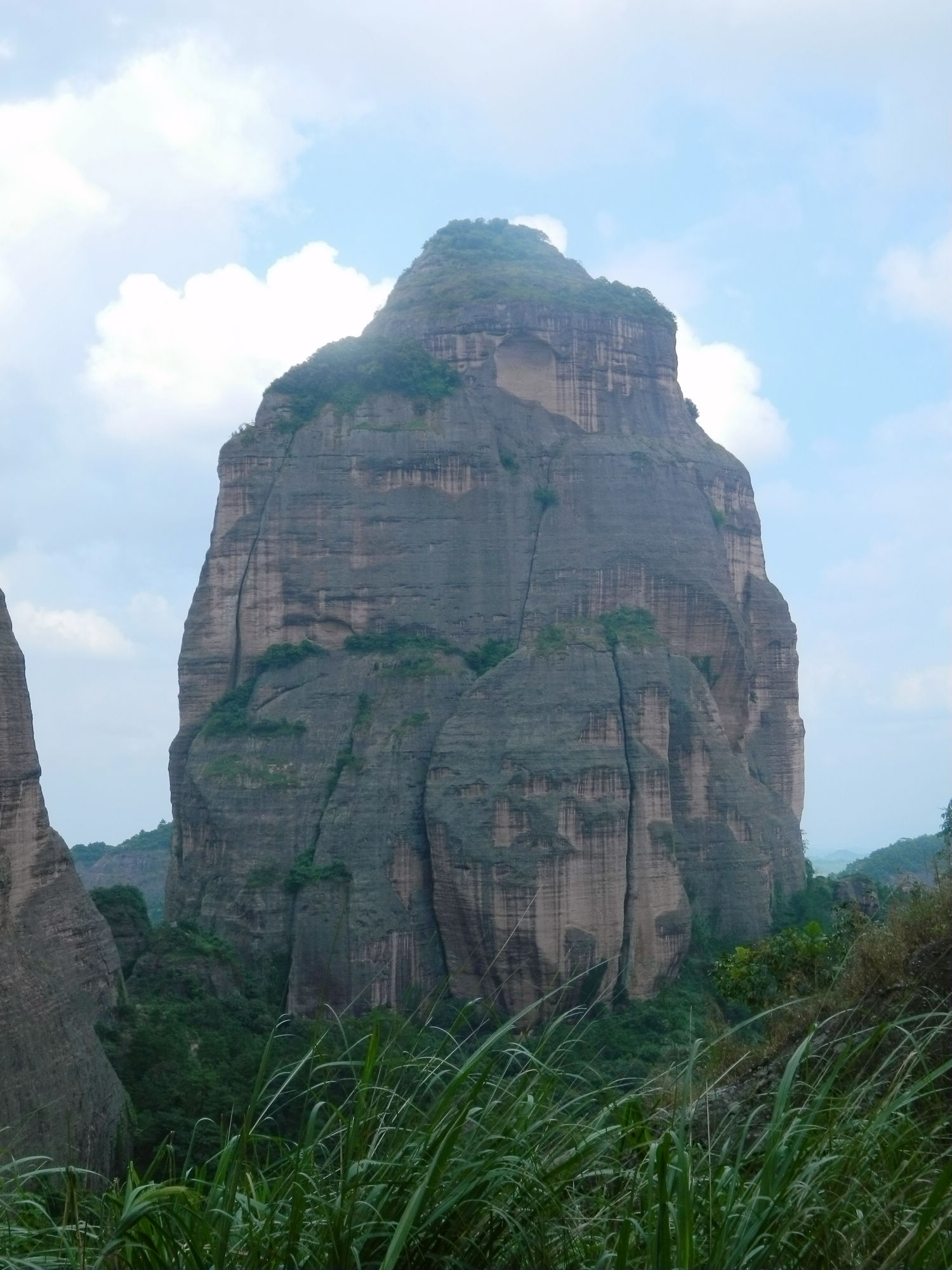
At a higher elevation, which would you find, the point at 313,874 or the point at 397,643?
the point at 397,643

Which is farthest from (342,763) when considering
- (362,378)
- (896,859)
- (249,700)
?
(896,859)

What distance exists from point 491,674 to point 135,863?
38.2m

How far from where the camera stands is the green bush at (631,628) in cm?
3225

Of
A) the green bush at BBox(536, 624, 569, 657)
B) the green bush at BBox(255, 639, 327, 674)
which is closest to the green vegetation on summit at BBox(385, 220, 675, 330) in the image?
the green bush at BBox(536, 624, 569, 657)

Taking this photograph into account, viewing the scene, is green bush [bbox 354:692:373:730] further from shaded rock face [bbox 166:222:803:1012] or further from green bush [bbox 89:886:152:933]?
green bush [bbox 89:886:152:933]

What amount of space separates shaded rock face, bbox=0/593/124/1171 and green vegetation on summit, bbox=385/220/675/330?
24.2m

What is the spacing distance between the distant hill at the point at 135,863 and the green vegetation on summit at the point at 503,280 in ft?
102

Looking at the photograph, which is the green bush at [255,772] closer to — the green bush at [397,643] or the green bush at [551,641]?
the green bush at [397,643]

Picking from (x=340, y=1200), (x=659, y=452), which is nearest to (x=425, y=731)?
(x=659, y=452)

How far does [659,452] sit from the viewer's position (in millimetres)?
36594

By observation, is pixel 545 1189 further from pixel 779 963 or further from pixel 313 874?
pixel 313 874

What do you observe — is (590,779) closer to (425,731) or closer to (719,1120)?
(425,731)

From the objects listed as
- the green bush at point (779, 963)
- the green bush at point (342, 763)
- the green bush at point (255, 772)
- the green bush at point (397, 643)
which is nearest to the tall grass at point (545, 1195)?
the green bush at point (779, 963)

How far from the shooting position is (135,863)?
62.6 metres
